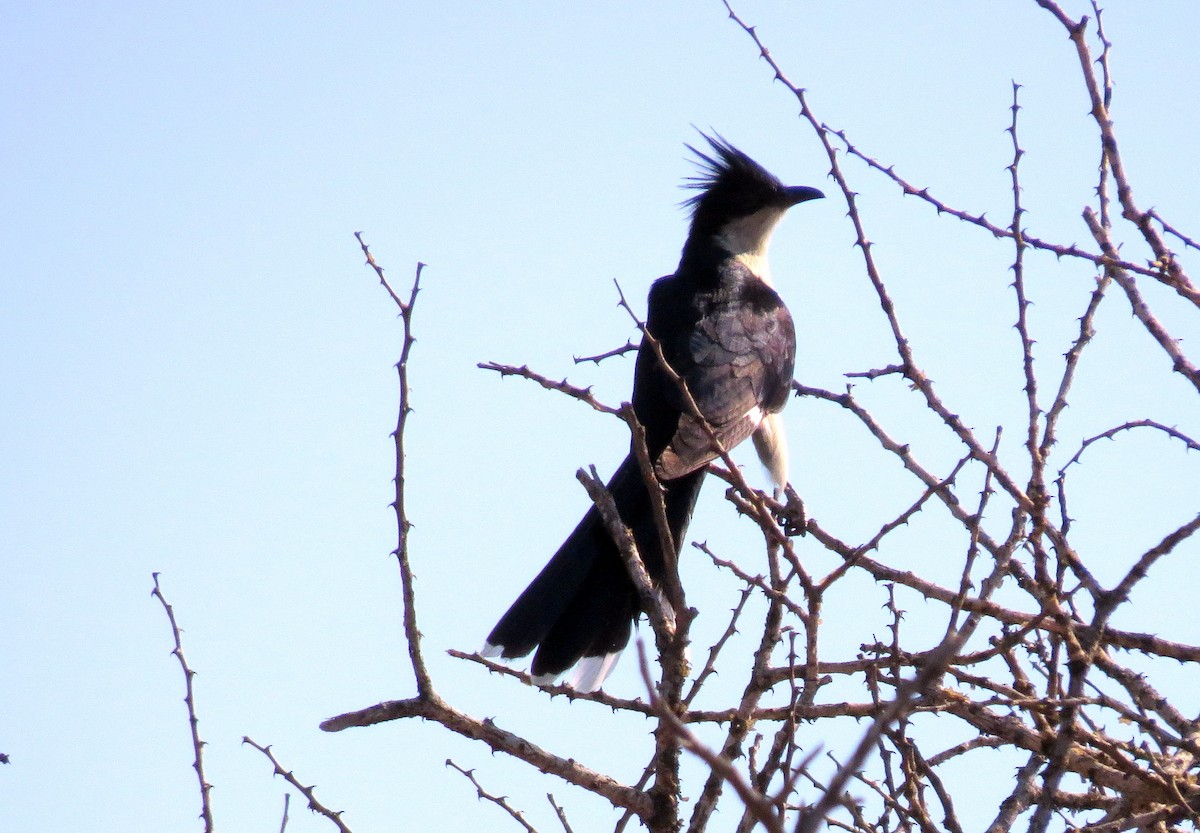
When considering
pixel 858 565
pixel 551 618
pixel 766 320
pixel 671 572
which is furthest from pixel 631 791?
pixel 766 320

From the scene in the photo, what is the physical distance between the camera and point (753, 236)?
7184 mm

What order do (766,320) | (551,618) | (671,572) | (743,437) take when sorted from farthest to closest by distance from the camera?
(766,320) → (743,437) → (551,618) → (671,572)

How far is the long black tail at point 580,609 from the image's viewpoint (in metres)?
4.61

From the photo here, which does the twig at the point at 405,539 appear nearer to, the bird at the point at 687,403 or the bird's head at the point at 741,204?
the bird at the point at 687,403

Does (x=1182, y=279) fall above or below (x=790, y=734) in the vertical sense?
above

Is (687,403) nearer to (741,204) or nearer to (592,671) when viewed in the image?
(592,671)

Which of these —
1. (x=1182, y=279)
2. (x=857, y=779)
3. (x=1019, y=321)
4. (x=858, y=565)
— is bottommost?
(x=857, y=779)

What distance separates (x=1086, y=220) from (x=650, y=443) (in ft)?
8.41

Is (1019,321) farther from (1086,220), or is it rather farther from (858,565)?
(858,565)

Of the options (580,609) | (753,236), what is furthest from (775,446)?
(580,609)

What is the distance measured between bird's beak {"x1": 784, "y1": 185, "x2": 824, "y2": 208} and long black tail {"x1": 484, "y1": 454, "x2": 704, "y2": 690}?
111 inches

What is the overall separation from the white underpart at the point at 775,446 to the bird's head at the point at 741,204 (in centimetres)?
130

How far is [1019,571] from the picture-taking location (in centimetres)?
323

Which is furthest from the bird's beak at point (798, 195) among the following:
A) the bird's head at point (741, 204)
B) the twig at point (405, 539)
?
the twig at point (405, 539)
